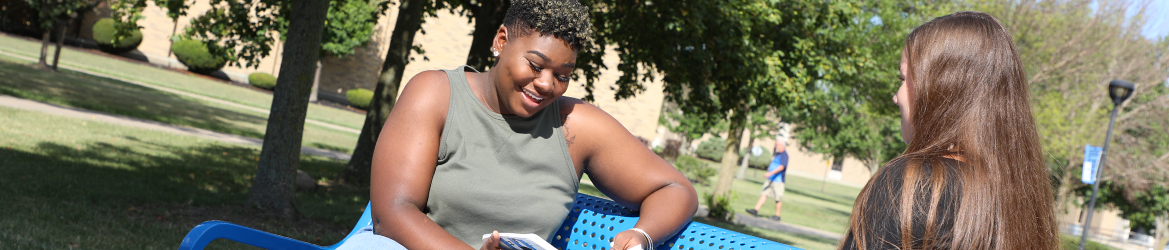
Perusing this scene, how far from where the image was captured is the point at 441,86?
2.26 metres

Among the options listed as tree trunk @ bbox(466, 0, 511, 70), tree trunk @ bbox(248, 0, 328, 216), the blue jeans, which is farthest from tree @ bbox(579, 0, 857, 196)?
the blue jeans

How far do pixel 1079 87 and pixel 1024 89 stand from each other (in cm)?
1960

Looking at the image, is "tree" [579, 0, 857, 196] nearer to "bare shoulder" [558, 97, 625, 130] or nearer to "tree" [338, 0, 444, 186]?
"tree" [338, 0, 444, 186]

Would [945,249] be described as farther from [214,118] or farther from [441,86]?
[214,118]

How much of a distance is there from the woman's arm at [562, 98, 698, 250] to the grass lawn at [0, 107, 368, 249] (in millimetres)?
3328

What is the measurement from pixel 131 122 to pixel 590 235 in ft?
38.2

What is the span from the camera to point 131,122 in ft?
38.5

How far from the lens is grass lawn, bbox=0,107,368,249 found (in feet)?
15.1

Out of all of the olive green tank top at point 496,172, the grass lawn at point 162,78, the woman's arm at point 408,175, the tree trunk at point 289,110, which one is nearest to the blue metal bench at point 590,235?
the olive green tank top at point 496,172

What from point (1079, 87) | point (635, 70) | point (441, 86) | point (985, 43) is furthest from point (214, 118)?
point (1079, 87)

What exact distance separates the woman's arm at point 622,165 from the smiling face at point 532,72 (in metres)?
0.17

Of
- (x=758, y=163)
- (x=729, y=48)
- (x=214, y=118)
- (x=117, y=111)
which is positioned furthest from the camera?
(x=758, y=163)

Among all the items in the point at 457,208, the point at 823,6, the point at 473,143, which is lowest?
the point at 457,208

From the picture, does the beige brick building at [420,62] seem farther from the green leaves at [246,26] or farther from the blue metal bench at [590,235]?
the blue metal bench at [590,235]
